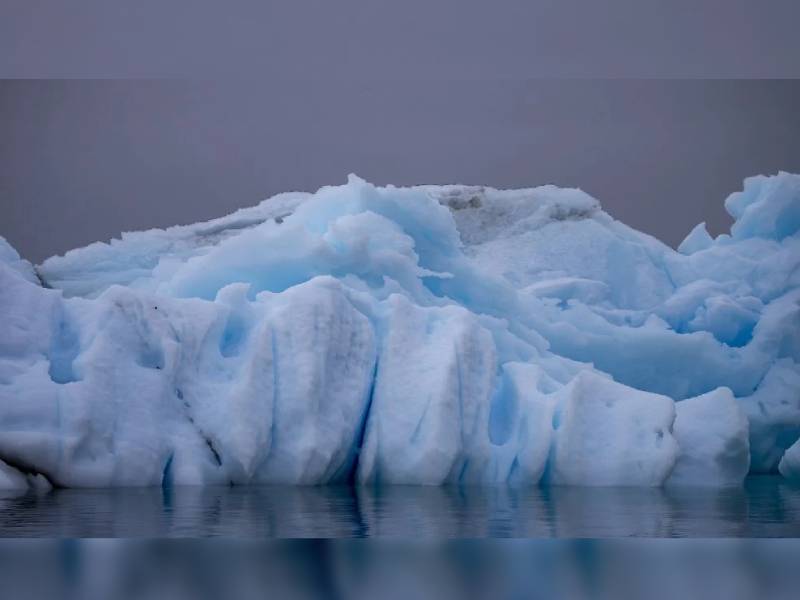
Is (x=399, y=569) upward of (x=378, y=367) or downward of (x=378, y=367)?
downward

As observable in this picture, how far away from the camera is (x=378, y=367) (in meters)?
8.19

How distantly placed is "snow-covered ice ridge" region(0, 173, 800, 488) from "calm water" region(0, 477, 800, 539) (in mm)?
455

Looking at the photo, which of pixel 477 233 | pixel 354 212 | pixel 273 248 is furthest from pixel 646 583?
pixel 477 233

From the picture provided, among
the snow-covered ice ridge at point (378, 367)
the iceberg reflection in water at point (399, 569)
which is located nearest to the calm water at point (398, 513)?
the iceberg reflection in water at point (399, 569)

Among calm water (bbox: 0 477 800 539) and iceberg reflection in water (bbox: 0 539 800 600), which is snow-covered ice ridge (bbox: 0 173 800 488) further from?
iceberg reflection in water (bbox: 0 539 800 600)

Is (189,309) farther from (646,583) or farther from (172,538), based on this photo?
(646,583)

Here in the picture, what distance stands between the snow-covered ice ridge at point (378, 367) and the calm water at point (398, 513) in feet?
1.49

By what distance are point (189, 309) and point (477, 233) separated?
196 inches

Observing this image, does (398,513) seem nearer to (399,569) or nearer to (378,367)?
(399,569)

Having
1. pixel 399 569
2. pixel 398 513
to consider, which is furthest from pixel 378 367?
pixel 399 569

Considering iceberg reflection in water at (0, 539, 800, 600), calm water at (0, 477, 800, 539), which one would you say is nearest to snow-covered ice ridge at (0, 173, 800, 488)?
calm water at (0, 477, 800, 539)

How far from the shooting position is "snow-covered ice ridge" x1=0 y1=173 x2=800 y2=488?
728cm

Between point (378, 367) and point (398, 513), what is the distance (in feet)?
9.87

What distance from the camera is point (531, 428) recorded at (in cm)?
800
